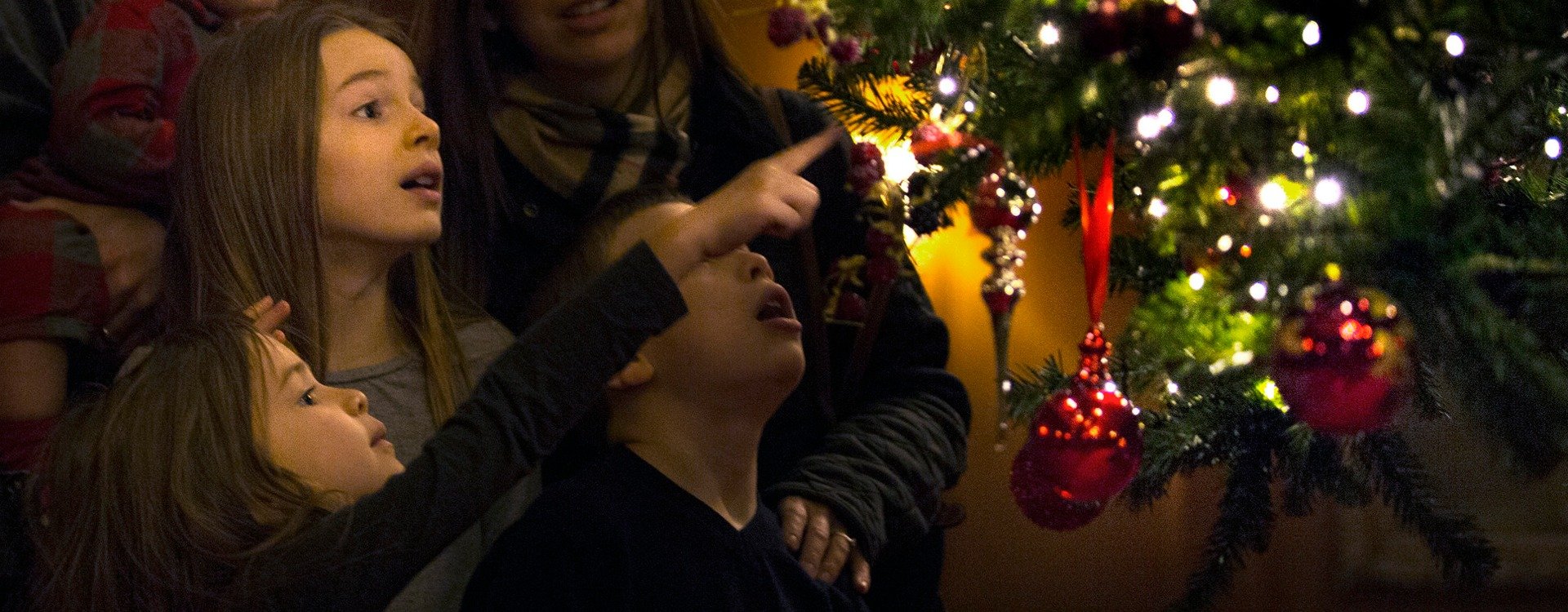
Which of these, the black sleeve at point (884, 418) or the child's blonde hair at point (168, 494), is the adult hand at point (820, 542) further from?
the child's blonde hair at point (168, 494)

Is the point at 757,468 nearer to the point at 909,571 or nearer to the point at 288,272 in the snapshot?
the point at 909,571

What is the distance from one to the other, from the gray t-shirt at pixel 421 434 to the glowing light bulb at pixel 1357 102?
0.55m

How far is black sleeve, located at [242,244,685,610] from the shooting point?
2.40 ft

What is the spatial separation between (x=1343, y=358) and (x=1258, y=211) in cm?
8

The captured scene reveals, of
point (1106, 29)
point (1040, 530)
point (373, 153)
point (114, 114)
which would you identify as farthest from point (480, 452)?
point (1040, 530)

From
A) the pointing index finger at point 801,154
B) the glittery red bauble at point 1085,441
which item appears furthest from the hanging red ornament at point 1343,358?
the pointing index finger at point 801,154

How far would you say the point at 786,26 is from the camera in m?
0.85

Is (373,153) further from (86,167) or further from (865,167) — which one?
(865,167)

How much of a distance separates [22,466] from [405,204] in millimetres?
270

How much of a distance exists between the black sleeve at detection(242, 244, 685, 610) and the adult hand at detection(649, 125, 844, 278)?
5 cm

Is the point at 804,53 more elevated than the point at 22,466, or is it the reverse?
the point at 804,53

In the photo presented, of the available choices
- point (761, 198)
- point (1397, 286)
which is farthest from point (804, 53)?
point (1397, 286)

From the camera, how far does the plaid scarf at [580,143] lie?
37.6 inches

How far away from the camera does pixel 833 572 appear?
92 cm
